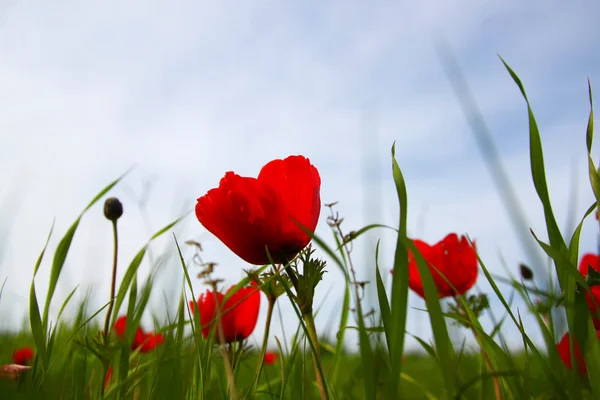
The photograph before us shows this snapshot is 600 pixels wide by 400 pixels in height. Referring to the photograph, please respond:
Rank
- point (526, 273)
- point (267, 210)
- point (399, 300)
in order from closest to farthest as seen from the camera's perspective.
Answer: point (399, 300), point (267, 210), point (526, 273)

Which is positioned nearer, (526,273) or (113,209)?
(113,209)

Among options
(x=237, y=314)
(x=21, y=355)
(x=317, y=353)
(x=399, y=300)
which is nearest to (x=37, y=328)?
(x=237, y=314)

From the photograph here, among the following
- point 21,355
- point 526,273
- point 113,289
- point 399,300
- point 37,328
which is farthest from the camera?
point 21,355

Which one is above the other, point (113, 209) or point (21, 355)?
point (113, 209)

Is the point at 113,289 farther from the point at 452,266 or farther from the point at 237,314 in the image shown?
the point at 452,266

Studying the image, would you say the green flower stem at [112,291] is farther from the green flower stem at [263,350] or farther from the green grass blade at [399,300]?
the green grass blade at [399,300]

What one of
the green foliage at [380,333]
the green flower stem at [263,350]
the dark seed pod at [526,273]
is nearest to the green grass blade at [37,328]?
the green foliage at [380,333]
